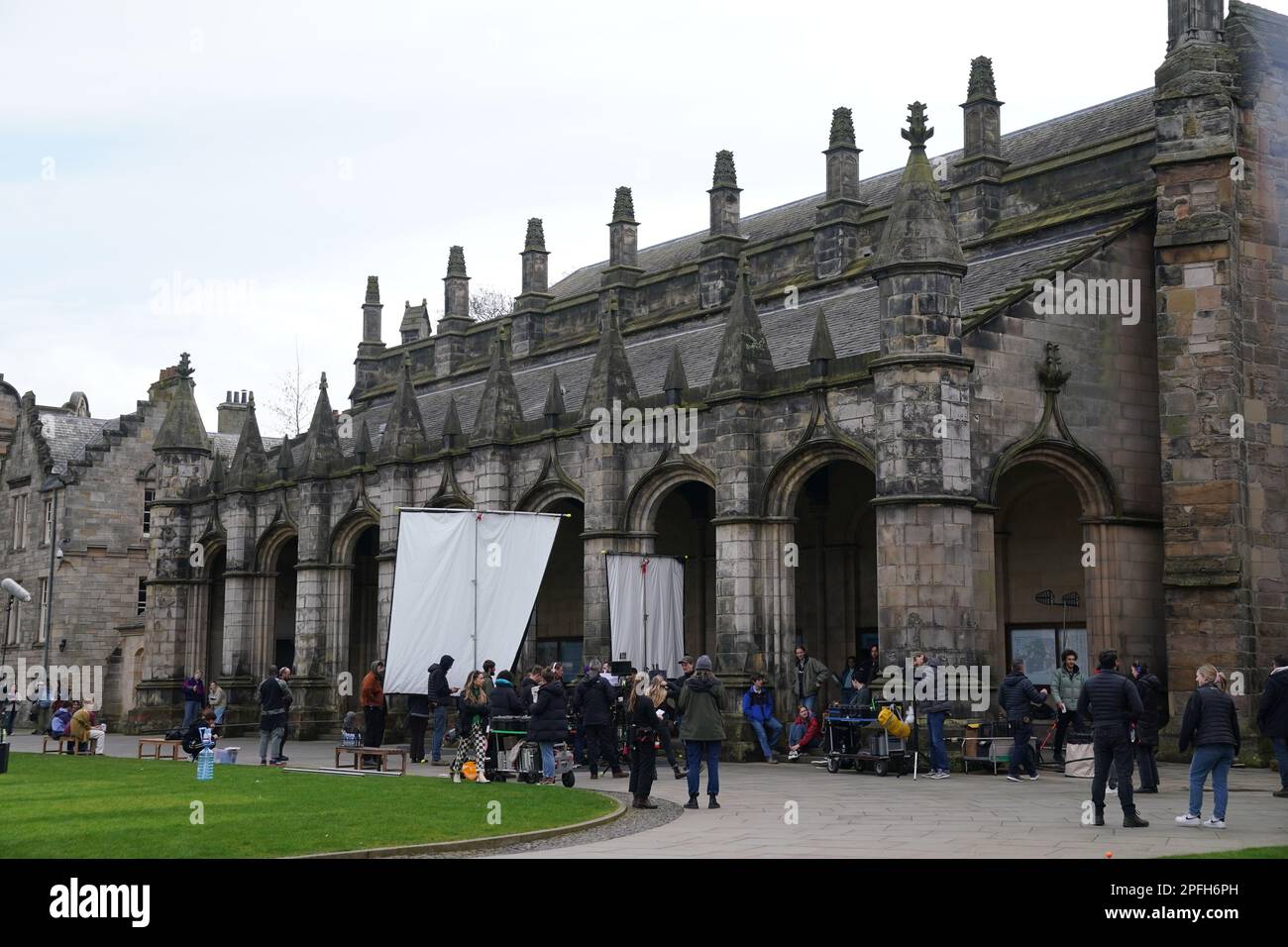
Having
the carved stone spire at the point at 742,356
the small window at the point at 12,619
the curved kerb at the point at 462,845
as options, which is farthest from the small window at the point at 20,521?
the curved kerb at the point at 462,845

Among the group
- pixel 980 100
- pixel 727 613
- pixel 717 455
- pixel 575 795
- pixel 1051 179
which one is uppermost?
pixel 980 100

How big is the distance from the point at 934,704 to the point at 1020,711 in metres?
1.39

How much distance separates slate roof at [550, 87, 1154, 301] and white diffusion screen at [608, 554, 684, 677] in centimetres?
1163

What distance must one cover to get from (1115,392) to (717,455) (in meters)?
6.59

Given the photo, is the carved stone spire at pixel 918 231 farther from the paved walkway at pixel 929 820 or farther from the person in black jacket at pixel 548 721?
the person in black jacket at pixel 548 721

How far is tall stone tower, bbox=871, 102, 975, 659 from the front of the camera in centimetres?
2067

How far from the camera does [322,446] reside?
34531 mm

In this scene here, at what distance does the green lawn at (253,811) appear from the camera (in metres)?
11.9

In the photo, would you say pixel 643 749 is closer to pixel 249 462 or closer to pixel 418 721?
pixel 418 721

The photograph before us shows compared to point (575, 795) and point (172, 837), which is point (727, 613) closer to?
point (575, 795)

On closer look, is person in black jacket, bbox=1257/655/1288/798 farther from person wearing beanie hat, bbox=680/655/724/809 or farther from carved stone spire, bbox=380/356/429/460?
carved stone spire, bbox=380/356/429/460
